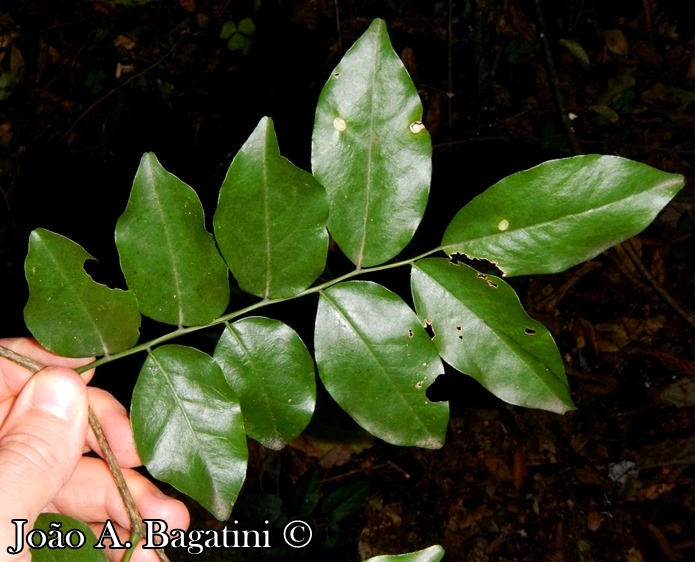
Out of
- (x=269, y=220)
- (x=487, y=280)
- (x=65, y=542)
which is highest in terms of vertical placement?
(x=269, y=220)

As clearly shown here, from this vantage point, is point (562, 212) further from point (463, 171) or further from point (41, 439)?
point (463, 171)

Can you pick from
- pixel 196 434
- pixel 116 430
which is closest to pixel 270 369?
pixel 196 434

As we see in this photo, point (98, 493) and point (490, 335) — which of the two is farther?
point (98, 493)

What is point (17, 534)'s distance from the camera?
110 centimetres

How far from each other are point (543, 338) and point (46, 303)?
0.83 metres

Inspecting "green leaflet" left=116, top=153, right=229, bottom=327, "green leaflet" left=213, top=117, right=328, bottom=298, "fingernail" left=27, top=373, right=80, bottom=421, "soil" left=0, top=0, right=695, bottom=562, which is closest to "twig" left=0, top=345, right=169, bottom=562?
"fingernail" left=27, top=373, right=80, bottom=421

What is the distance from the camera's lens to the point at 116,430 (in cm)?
165

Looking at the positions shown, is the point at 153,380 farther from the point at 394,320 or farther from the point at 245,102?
the point at 245,102

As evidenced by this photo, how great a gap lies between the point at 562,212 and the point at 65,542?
3.38 ft

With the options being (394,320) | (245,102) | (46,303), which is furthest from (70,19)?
(394,320)

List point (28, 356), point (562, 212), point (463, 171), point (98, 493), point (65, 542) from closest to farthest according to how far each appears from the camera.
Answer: point (562, 212) < point (65, 542) < point (28, 356) < point (98, 493) < point (463, 171)

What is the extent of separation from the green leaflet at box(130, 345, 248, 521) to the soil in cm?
126

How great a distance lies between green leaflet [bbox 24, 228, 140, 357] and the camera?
1.02 metres

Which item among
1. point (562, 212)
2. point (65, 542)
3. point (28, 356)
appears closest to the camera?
point (562, 212)
